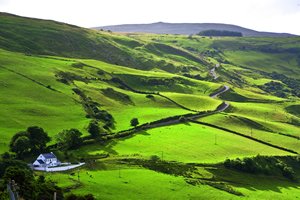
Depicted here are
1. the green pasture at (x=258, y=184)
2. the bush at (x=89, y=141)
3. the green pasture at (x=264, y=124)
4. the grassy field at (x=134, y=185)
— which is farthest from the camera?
the green pasture at (x=264, y=124)

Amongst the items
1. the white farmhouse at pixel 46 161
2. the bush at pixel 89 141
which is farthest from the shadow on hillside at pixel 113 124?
the white farmhouse at pixel 46 161

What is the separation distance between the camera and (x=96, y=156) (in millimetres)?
104688

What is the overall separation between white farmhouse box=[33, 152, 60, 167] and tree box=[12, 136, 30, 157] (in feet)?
22.0

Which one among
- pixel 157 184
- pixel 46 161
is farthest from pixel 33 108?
pixel 157 184

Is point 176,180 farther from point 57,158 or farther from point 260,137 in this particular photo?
point 260,137

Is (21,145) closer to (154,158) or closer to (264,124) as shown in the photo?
(154,158)

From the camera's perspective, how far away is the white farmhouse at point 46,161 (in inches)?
3543

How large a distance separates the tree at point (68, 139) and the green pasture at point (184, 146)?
124 inches

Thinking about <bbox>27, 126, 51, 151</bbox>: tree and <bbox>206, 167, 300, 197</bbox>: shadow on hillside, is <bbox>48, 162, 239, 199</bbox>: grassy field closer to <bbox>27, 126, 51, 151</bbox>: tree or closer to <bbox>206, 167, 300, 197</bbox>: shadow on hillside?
<bbox>206, 167, 300, 197</bbox>: shadow on hillside

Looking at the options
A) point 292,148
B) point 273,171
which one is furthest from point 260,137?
point 273,171

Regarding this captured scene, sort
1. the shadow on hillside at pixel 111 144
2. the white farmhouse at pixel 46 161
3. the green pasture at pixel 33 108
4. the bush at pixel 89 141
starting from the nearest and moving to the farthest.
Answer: the white farmhouse at pixel 46 161, the shadow on hillside at pixel 111 144, the bush at pixel 89 141, the green pasture at pixel 33 108

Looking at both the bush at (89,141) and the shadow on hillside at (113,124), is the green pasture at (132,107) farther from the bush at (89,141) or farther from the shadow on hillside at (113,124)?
the bush at (89,141)

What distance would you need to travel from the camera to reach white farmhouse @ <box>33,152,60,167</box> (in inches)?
3543

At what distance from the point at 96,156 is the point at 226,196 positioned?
5007 cm
